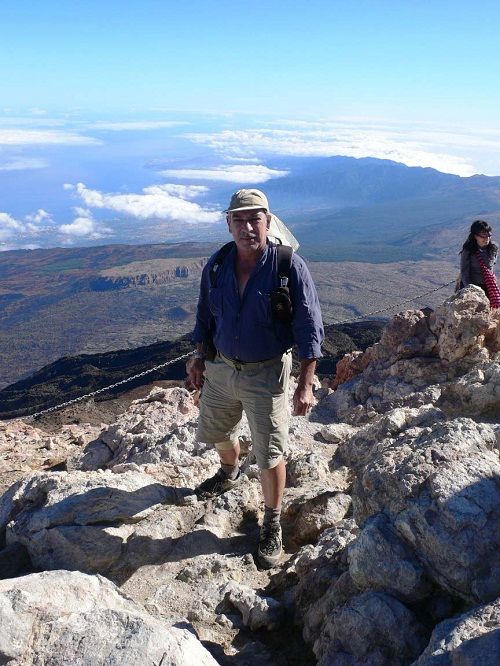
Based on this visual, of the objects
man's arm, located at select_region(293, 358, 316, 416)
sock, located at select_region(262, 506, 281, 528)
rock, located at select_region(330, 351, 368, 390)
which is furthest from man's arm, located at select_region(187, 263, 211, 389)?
rock, located at select_region(330, 351, 368, 390)

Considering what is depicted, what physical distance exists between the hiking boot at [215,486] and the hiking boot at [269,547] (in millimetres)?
798

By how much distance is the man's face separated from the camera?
394cm

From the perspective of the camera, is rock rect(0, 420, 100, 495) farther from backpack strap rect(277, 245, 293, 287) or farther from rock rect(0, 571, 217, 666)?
backpack strap rect(277, 245, 293, 287)

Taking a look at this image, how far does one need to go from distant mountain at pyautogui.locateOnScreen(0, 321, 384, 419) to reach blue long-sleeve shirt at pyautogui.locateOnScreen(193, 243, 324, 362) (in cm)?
1207

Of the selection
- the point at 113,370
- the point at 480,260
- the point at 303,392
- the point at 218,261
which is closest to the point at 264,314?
the point at 218,261

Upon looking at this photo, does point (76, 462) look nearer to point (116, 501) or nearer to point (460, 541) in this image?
point (116, 501)

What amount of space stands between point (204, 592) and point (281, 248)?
2.49 meters

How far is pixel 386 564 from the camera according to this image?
9.61 feet

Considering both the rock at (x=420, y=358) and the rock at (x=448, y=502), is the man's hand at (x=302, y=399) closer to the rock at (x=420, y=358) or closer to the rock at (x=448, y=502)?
the rock at (x=448, y=502)

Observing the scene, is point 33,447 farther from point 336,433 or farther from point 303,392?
point 303,392

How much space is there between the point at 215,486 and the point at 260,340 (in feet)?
5.66

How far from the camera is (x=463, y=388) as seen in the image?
5.97 meters

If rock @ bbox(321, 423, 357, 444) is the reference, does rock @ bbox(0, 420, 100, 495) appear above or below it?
below

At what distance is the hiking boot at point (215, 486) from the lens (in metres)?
5.02
